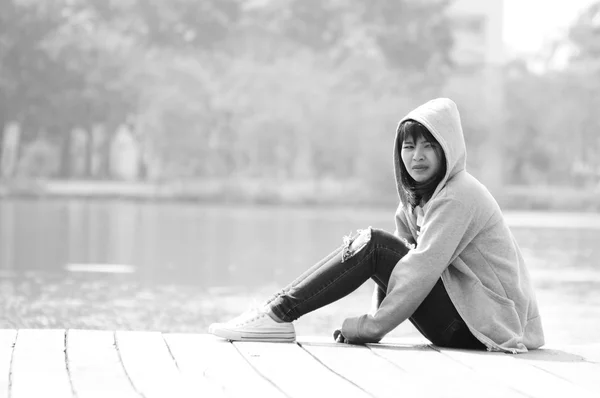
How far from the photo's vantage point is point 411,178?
93.7 inches

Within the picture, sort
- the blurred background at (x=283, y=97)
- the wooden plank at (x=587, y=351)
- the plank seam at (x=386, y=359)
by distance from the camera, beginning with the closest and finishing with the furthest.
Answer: the plank seam at (x=386, y=359) → the wooden plank at (x=587, y=351) → the blurred background at (x=283, y=97)

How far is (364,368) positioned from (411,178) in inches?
20.3

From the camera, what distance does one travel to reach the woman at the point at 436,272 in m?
2.25

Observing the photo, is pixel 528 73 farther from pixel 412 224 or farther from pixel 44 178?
pixel 412 224

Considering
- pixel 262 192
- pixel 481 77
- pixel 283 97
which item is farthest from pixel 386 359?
pixel 481 77

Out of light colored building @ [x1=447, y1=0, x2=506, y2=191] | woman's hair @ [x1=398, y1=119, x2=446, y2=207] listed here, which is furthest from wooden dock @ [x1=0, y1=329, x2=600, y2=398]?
light colored building @ [x1=447, y1=0, x2=506, y2=191]

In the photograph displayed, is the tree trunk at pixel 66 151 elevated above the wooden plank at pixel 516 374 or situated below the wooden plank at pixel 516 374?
below

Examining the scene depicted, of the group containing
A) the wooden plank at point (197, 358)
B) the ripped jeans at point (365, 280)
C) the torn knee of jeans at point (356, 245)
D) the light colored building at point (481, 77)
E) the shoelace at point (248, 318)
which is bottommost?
the wooden plank at point (197, 358)

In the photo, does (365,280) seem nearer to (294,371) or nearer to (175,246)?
(294,371)

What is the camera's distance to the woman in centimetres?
225

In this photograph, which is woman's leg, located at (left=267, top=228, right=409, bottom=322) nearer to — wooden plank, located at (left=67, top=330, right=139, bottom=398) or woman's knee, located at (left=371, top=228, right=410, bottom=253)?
woman's knee, located at (left=371, top=228, right=410, bottom=253)

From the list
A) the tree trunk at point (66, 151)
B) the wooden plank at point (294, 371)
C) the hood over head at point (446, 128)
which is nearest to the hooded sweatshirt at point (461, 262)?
the hood over head at point (446, 128)

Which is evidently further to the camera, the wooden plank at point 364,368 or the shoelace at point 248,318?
the shoelace at point 248,318

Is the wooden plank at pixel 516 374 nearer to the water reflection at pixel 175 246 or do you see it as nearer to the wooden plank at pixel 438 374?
the wooden plank at pixel 438 374
